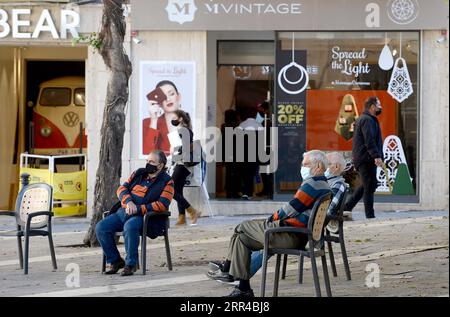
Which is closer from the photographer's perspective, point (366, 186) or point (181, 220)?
point (366, 186)

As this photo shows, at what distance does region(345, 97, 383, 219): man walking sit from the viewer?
14.9 metres

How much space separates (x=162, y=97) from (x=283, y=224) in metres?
8.23

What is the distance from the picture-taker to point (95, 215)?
1284 cm

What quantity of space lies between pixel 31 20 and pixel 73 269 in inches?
268

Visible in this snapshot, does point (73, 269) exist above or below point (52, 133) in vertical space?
below

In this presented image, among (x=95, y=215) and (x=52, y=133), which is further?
(x=52, y=133)

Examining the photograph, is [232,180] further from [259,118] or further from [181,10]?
[181,10]

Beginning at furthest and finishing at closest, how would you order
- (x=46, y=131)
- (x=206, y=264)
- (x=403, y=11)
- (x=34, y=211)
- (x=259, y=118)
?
(x=46, y=131) → (x=259, y=118) → (x=403, y=11) → (x=206, y=264) → (x=34, y=211)

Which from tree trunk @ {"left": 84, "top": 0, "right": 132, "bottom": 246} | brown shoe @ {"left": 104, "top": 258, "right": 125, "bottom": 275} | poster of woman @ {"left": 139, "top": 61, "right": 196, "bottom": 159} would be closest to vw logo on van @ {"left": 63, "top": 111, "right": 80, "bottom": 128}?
poster of woman @ {"left": 139, "top": 61, "right": 196, "bottom": 159}

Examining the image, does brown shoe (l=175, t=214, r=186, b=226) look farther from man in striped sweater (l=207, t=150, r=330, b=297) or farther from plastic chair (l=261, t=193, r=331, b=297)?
plastic chair (l=261, t=193, r=331, b=297)

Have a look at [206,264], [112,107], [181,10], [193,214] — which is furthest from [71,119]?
[206,264]

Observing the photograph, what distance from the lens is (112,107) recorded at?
13039mm
